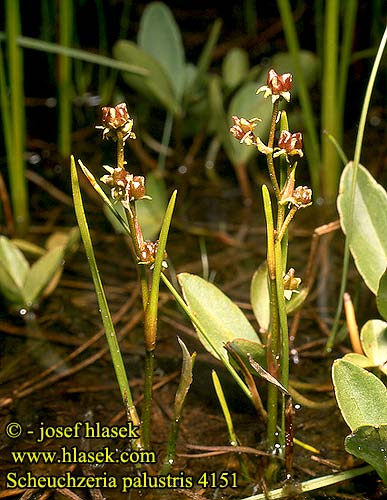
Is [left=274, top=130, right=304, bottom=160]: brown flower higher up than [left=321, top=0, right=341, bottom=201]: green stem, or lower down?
lower down

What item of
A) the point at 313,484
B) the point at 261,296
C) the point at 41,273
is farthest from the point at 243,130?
the point at 41,273

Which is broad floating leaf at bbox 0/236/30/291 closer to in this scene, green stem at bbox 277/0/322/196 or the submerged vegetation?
the submerged vegetation

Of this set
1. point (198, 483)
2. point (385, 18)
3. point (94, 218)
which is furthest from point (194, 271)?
point (385, 18)

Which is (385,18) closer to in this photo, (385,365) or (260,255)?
(260,255)

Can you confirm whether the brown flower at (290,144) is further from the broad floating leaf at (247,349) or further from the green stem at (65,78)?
the green stem at (65,78)

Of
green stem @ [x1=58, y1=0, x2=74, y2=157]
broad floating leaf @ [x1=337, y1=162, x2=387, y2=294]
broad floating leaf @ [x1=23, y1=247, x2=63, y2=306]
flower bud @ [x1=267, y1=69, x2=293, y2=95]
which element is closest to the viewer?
flower bud @ [x1=267, y1=69, x2=293, y2=95]

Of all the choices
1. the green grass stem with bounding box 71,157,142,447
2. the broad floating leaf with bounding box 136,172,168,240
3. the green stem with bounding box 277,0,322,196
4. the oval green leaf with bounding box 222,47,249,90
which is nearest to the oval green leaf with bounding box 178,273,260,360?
the green grass stem with bounding box 71,157,142,447
